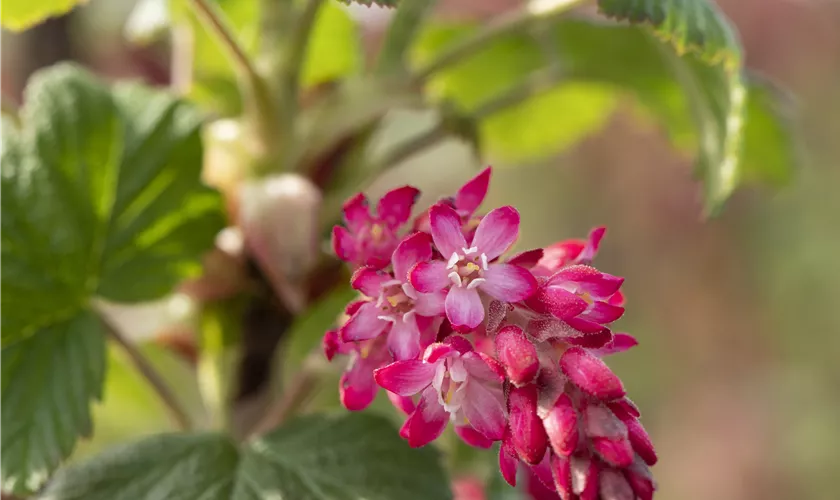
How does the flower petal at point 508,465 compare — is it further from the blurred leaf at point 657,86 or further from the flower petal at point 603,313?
the blurred leaf at point 657,86

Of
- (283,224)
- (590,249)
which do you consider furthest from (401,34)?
(590,249)

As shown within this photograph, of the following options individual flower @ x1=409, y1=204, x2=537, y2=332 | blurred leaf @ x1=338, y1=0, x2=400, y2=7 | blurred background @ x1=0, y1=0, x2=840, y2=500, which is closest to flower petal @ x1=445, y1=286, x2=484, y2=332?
individual flower @ x1=409, y1=204, x2=537, y2=332

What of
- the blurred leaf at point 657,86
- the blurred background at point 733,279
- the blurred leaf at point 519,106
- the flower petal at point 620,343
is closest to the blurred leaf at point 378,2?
the flower petal at point 620,343

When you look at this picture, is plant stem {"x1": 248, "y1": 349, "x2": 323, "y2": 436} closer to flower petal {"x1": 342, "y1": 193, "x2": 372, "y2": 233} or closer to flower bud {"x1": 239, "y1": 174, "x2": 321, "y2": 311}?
flower bud {"x1": 239, "y1": 174, "x2": 321, "y2": 311}

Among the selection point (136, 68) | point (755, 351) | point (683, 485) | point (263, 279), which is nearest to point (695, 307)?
point (755, 351)

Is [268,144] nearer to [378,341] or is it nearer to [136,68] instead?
[378,341]

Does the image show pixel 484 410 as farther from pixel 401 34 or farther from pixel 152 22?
pixel 152 22
